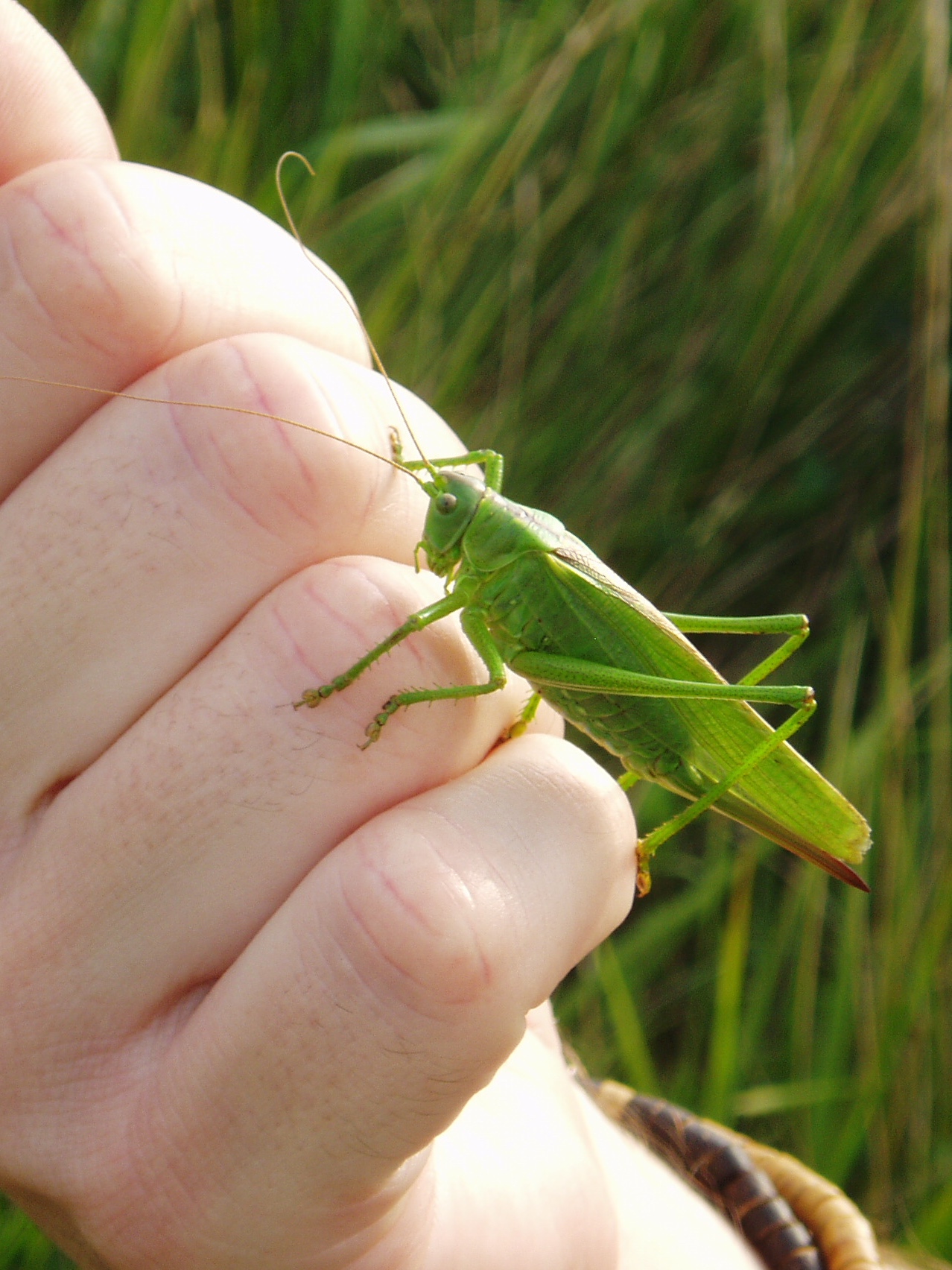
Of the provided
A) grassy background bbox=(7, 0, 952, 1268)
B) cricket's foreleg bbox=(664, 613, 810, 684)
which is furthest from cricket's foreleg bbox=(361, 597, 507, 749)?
grassy background bbox=(7, 0, 952, 1268)

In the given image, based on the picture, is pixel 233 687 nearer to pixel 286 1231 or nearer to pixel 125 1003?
pixel 125 1003

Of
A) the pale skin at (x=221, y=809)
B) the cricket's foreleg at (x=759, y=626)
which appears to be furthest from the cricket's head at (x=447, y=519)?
the cricket's foreleg at (x=759, y=626)

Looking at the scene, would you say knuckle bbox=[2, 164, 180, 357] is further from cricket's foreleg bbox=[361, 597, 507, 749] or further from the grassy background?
the grassy background

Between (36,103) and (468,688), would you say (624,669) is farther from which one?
(36,103)

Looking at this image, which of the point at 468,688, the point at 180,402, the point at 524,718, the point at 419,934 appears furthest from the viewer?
the point at 524,718

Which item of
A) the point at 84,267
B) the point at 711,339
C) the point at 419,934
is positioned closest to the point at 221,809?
the point at 419,934
